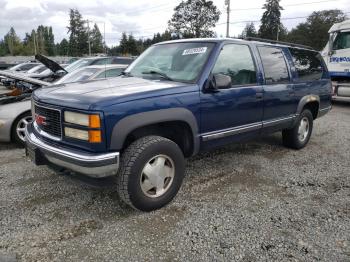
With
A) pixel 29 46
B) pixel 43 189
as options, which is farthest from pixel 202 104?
pixel 29 46

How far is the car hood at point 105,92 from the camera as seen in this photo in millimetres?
2949

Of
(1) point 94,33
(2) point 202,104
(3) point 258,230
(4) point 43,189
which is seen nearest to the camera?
(3) point 258,230

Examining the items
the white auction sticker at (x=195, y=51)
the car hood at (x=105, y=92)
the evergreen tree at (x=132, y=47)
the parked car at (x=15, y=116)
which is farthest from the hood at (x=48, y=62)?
the evergreen tree at (x=132, y=47)

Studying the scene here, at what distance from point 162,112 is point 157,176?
660 mm

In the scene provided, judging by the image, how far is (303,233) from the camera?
3039mm

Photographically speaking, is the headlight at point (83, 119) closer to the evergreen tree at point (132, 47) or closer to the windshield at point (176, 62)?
the windshield at point (176, 62)

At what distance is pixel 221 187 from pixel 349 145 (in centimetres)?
348

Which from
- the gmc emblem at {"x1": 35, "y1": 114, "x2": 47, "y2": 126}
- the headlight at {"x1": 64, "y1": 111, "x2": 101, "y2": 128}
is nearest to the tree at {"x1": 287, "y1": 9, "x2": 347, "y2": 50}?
the gmc emblem at {"x1": 35, "y1": 114, "x2": 47, "y2": 126}

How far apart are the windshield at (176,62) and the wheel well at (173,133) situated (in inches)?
21.6

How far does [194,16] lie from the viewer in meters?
68.5

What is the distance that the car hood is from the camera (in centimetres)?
295

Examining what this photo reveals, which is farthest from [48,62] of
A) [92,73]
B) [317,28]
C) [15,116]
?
[317,28]

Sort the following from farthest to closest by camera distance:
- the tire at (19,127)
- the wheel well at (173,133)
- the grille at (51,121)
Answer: the tire at (19,127), the wheel well at (173,133), the grille at (51,121)

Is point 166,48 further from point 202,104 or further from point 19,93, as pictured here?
point 19,93
